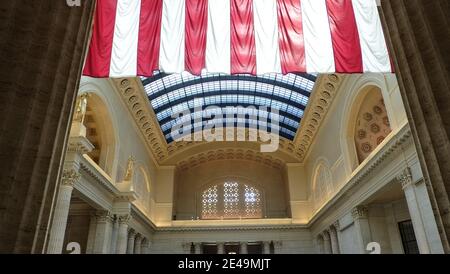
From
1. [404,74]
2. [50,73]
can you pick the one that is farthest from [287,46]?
[50,73]

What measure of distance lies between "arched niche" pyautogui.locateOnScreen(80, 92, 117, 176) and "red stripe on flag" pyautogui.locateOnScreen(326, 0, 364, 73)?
13633 mm

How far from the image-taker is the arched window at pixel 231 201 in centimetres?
3353

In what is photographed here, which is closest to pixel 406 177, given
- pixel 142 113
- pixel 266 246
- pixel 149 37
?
pixel 149 37

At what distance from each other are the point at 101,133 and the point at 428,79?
17509 mm

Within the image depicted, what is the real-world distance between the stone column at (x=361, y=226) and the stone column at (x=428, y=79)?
1437cm

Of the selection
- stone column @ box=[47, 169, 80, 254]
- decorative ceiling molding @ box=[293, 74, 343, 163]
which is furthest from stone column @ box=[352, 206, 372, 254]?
stone column @ box=[47, 169, 80, 254]

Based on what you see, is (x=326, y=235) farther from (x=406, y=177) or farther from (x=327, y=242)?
(x=406, y=177)

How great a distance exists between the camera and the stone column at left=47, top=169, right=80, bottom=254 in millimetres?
11547

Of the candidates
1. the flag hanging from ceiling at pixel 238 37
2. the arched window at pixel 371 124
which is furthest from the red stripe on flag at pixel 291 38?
the arched window at pixel 371 124

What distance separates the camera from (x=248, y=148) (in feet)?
111

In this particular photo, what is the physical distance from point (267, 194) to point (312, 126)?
10.4 metres

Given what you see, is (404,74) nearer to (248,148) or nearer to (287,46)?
(287,46)

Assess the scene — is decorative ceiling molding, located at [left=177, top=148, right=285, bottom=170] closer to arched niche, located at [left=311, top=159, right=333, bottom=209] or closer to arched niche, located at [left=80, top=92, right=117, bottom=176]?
arched niche, located at [left=311, top=159, right=333, bottom=209]

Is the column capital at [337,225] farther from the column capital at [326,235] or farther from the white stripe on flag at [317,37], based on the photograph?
the white stripe on flag at [317,37]
